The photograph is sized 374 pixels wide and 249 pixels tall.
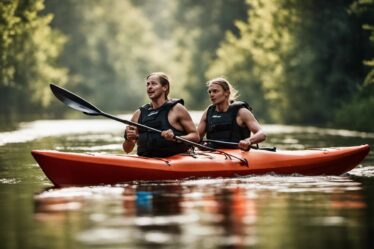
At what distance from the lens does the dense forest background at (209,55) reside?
1081 inches

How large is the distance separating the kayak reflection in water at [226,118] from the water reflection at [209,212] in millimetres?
766

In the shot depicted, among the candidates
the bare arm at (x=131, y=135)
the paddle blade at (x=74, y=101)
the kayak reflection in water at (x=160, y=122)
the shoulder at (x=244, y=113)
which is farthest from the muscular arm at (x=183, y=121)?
the paddle blade at (x=74, y=101)

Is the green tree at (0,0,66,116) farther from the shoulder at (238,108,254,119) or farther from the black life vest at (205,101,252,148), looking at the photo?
the shoulder at (238,108,254,119)

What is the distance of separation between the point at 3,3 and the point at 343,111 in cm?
969

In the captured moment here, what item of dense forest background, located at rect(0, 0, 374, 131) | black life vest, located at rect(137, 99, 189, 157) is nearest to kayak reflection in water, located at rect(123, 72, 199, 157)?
black life vest, located at rect(137, 99, 189, 157)

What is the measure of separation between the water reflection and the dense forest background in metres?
12.6

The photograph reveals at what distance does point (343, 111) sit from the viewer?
88.7 ft

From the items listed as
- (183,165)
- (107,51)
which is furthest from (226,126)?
(107,51)

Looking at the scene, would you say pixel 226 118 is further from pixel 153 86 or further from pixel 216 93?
pixel 153 86

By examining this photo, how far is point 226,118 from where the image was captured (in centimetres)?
1092

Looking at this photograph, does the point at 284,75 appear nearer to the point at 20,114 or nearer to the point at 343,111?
the point at 343,111

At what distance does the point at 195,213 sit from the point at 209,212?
0.37ft

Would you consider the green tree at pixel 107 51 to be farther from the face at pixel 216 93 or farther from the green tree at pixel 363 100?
the face at pixel 216 93

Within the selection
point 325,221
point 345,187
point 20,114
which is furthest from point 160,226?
point 20,114
